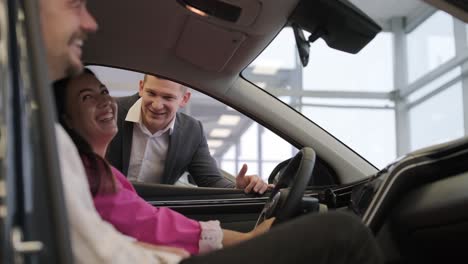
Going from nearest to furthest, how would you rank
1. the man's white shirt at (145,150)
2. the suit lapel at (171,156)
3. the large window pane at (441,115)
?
the man's white shirt at (145,150), the suit lapel at (171,156), the large window pane at (441,115)

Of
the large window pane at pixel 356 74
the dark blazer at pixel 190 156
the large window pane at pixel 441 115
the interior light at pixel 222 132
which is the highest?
the large window pane at pixel 356 74

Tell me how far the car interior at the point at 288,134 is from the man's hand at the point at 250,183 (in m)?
0.03

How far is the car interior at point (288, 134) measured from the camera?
5.17 feet

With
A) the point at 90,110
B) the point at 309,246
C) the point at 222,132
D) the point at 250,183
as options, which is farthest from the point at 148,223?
the point at 222,132

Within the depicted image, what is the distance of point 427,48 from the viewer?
777 cm

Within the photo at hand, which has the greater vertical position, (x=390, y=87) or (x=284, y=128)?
(x=390, y=87)

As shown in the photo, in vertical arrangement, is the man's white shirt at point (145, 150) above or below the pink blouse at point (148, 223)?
above

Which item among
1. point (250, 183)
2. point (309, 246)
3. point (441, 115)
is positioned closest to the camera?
point (309, 246)

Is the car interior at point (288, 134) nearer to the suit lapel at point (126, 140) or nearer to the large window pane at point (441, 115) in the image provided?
the suit lapel at point (126, 140)

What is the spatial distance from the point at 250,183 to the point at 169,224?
1.06 metres

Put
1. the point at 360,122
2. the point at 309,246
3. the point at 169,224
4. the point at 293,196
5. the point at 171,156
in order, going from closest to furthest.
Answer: the point at 309,246
the point at 169,224
the point at 293,196
the point at 171,156
the point at 360,122

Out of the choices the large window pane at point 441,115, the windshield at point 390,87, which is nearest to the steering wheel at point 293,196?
the windshield at point 390,87

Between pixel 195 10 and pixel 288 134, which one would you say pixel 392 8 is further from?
pixel 195 10

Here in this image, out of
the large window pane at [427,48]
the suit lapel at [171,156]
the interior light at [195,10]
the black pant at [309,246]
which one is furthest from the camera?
the large window pane at [427,48]
